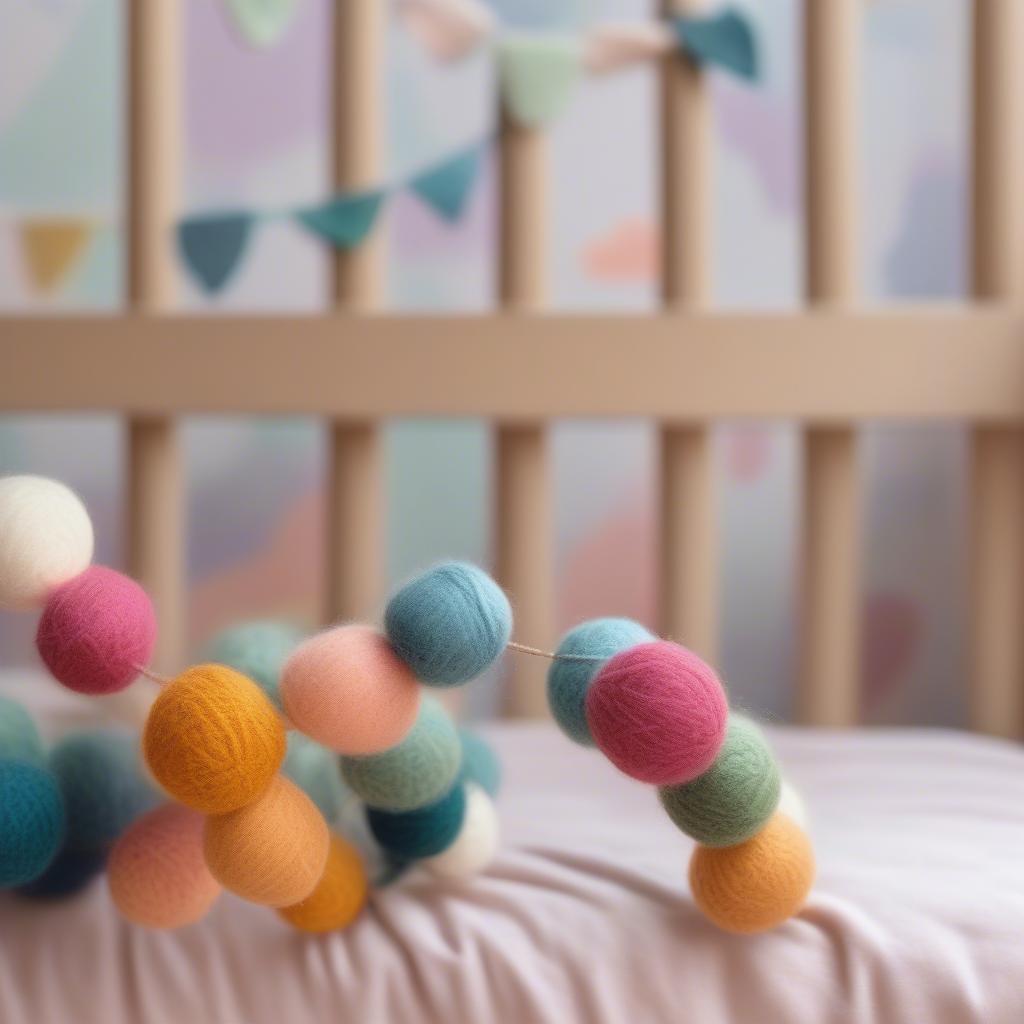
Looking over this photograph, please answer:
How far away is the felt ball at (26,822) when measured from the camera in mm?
510

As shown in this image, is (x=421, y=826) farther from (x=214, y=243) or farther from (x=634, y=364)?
(x=214, y=243)

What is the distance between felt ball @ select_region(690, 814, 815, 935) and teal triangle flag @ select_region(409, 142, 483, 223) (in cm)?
58

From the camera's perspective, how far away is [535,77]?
89 cm

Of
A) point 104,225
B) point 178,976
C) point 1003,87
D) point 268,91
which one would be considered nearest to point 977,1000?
point 178,976

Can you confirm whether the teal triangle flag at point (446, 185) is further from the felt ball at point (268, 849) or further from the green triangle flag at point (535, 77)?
the felt ball at point (268, 849)

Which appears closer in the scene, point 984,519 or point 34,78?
point 984,519

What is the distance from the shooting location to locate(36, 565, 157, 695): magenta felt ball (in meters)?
0.48

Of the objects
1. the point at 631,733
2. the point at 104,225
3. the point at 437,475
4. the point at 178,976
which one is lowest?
the point at 178,976

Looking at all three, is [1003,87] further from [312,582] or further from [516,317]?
[312,582]

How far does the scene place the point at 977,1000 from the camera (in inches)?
19.5

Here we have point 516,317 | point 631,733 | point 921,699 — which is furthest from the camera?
point 921,699

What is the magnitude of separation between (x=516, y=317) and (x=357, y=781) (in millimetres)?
443

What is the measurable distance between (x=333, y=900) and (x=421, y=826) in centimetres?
5

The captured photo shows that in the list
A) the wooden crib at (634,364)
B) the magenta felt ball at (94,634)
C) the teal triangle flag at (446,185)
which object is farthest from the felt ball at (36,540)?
the teal triangle flag at (446,185)
